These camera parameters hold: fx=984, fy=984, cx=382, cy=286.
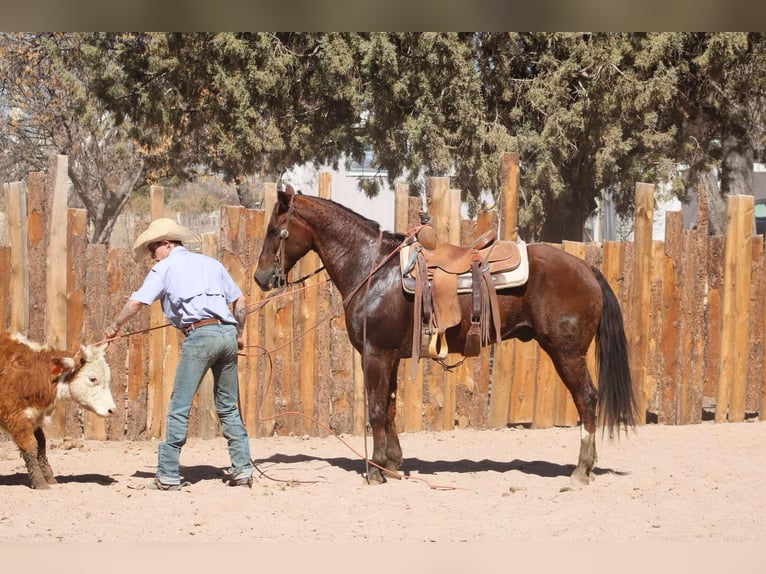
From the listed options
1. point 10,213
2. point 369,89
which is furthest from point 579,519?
point 369,89

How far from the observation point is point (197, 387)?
6582 mm

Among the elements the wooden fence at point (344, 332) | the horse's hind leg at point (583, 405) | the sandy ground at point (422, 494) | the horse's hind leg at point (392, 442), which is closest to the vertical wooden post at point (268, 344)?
the wooden fence at point (344, 332)

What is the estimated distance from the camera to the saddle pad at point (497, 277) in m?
6.79

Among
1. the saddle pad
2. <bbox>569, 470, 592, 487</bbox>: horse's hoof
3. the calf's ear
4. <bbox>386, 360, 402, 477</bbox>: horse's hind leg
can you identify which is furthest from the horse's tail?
the calf's ear

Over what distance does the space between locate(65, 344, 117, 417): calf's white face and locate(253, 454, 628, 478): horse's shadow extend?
1654mm

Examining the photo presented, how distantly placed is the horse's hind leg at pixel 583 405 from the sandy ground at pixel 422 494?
172mm

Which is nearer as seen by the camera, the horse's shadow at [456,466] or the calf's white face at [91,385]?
the calf's white face at [91,385]

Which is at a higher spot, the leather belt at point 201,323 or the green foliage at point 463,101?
the green foliage at point 463,101

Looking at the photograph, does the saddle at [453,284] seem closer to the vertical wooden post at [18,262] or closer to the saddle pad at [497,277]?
the saddle pad at [497,277]

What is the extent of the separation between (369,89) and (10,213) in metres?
6.38

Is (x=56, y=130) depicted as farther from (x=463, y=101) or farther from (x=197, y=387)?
(x=197, y=387)

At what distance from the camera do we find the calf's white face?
6402 mm

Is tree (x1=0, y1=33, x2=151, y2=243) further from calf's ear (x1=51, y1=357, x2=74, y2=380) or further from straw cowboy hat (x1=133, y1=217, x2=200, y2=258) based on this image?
calf's ear (x1=51, y1=357, x2=74, y2=380)

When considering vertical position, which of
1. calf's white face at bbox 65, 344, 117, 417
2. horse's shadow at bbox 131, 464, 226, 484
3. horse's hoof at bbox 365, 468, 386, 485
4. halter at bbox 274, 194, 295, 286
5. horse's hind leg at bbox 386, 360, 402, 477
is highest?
halter at bbox 274, 194, 295, 286
